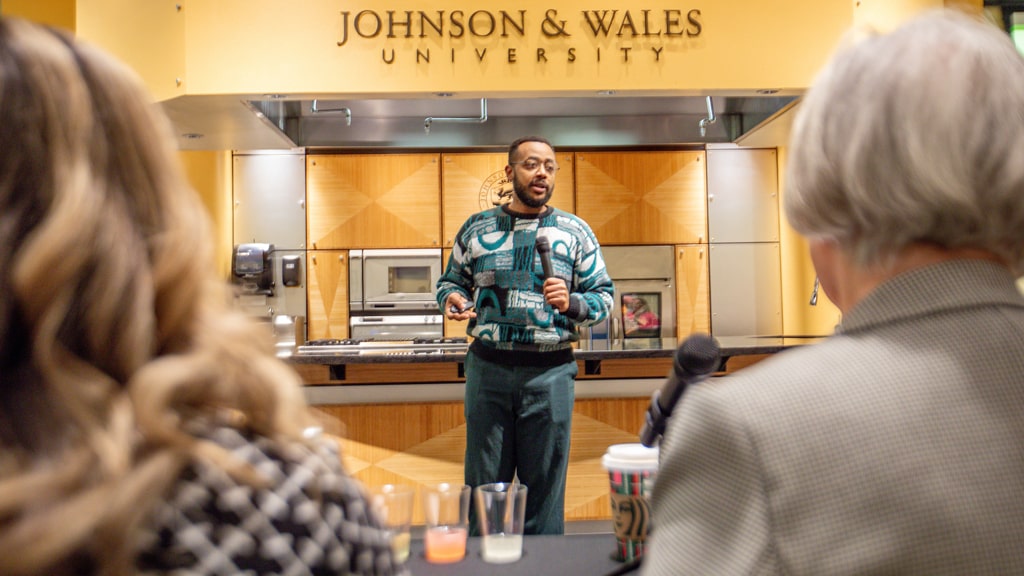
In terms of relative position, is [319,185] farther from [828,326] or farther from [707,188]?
[828,326]

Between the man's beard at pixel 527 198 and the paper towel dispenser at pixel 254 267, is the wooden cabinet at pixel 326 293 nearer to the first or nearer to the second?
the paper towel dispenser at pixel 254 267

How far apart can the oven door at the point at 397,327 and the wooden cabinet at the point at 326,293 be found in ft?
0.42

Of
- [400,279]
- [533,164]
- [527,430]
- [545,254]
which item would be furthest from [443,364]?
[400,279]

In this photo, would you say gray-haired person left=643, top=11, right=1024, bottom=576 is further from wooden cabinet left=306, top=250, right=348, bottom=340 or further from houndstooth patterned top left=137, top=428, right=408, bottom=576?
wooden cabinet left=306, top=250, right=348, bottom=340

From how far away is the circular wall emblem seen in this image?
6.29 m

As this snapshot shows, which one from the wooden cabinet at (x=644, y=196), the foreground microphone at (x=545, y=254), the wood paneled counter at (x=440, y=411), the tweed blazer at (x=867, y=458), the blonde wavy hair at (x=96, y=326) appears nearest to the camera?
the blonde wavy hair at (x=96, y=326)

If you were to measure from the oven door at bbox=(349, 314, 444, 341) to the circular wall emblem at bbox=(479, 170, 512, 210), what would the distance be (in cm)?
99

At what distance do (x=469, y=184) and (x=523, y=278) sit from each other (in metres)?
3.59

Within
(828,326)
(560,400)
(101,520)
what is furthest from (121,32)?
(828,326)

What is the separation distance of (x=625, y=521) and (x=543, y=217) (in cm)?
186

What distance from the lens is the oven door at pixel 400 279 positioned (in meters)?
6.27

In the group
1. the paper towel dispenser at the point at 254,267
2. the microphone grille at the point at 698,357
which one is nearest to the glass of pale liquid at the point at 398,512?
the microphone grille at the point at 698,357

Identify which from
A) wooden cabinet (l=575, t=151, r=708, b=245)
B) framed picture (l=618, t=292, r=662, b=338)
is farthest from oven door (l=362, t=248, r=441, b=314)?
framed picture (l=618, t=292, r=662, b=338)

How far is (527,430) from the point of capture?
2.79m
